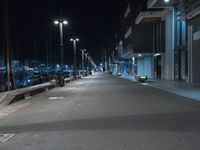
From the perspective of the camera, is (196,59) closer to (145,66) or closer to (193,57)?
(193,57)

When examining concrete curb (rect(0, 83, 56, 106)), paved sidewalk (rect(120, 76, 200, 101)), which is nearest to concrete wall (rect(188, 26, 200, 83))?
paved sidewalk (rect(120, 76, 200, 101))

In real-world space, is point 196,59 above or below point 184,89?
above

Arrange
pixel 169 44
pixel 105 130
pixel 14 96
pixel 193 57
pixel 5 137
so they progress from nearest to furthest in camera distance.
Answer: pixel 5 137
pixel 105 130
pixel 14 96
pixel 193 57
pixel 169 44

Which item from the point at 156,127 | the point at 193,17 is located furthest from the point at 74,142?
the point at 193,17

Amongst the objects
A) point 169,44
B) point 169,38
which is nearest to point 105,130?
point 169,44

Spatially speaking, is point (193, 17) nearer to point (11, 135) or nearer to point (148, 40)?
point (11, 135)

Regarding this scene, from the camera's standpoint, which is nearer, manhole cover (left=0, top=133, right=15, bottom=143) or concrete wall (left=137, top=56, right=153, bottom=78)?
manhole cover (left=0, top=133, right=15, bottom=143)

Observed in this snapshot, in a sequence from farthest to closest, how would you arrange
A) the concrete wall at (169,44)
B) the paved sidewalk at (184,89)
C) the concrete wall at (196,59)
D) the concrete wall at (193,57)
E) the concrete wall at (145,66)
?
the concrete wall at (145,66)
the concrete wall at (169,44)
the concrete wall at (193,57)
the concrete wall at (196,59)
the paved sidewalk at (184,89)

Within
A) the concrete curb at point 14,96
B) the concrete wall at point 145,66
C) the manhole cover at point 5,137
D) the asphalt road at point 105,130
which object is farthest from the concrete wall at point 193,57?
the concrete wall at point 145,66

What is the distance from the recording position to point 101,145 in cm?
952

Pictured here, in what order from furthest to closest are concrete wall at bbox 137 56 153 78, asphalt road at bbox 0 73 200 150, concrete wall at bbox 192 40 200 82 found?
concrete wall at bbox 137 56 153 78
concrete wall at bbox 192 40 200 82
asphalt road at bbox 0 73 200 150

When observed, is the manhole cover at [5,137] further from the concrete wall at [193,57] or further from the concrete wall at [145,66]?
the concrete wall at [145,66]

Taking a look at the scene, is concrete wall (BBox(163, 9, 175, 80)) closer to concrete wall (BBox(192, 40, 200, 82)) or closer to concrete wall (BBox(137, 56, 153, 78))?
concrete wall (BBox(192, 40, 200, 82))

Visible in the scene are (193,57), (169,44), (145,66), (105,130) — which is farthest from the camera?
(145,66)
